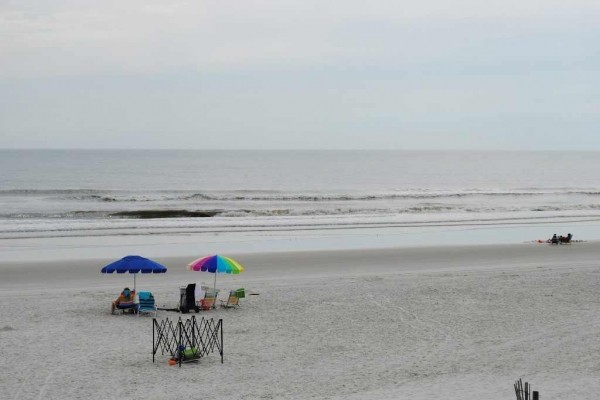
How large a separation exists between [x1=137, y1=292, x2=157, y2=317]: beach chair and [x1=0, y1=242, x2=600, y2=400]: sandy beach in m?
0.34

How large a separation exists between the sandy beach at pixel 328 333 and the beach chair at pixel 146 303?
0.34 metres

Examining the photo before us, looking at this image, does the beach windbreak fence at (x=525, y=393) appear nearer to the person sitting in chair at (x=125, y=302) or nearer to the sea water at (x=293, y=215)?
the person sitting in chair at (x=125, y=302)

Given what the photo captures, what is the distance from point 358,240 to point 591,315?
1553cm

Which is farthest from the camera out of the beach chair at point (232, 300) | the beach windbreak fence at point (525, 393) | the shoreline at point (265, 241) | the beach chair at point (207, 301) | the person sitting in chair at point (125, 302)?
the shoreline at point (265, 241)

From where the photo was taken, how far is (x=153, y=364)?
44.8 feet

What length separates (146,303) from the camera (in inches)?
697

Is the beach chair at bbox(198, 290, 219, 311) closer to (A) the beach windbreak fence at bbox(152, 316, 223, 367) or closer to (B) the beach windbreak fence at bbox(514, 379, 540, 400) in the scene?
(A) the beach windbreak fence at bbox(152, 316, 223, 367)

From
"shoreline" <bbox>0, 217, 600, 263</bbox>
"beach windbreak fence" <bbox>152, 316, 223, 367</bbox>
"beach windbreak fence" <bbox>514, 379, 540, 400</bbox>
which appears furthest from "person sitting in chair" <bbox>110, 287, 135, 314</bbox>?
"beach windbreak fence" <bbox>514, 379, 540, 400</bbox>

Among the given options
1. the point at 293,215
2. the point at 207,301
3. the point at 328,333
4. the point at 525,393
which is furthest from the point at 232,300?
the point at 293,215

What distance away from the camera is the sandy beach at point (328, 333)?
12438 mm

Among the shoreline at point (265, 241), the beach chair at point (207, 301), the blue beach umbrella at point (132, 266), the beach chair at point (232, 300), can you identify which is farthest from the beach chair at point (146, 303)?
the shoreline at point (265, 241)

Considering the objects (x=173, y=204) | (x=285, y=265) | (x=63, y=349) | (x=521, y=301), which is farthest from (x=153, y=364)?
(x=173, y=204)

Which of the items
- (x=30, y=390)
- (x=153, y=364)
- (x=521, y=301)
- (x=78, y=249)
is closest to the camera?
(x=30, y=390)

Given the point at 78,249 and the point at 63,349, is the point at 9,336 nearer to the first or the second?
the point at 63,349
